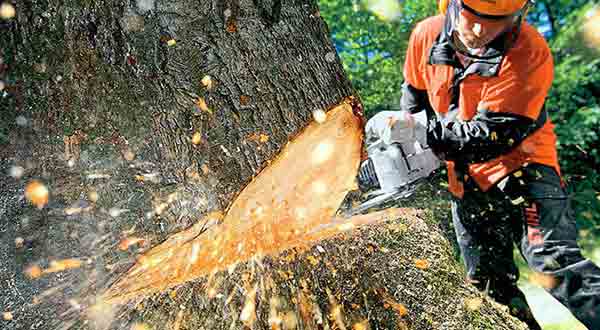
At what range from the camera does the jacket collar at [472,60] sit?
227cm

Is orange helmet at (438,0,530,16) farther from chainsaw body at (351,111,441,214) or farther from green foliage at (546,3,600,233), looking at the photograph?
green foliage at (546,3,600,233)

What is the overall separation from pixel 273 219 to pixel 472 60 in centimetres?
131

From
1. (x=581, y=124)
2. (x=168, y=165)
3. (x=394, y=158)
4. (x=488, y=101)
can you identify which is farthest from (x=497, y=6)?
(x=581, y=124)

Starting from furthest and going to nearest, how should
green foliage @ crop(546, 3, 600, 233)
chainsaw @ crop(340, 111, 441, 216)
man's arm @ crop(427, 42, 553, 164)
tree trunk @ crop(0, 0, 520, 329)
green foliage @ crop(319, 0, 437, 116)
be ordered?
Result: green foliage @ crop(319, 0, 437, 116), green foliage @ crop(546, 3, 600, 233), man's arm @ crop(427, 42, 553, 164), chainsaw @ crop(340, 111, 441, 216), tree trunk @ crop(0, 0, 520, 329)

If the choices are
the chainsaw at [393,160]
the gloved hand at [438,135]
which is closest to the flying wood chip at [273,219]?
the chainsaw at [393,160]

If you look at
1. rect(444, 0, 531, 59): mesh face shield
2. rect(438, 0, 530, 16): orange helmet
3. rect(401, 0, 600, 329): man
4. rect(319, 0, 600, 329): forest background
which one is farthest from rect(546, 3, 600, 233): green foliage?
rect(438, 0, 530, 16): orange helmet

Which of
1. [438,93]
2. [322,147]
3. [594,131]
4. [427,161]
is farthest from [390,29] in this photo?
[322,147]

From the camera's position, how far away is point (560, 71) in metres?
6.05

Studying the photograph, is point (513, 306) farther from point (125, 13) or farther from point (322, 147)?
point (125, 13)

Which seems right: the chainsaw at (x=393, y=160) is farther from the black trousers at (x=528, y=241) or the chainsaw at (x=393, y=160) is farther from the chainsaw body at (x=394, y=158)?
the black trousers at (x=528, y=241)

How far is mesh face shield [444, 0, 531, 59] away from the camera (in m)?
2.19

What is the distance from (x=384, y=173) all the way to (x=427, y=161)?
255 mm

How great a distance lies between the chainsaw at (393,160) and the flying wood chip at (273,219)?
0.62 ft

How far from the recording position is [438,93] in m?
2.66
